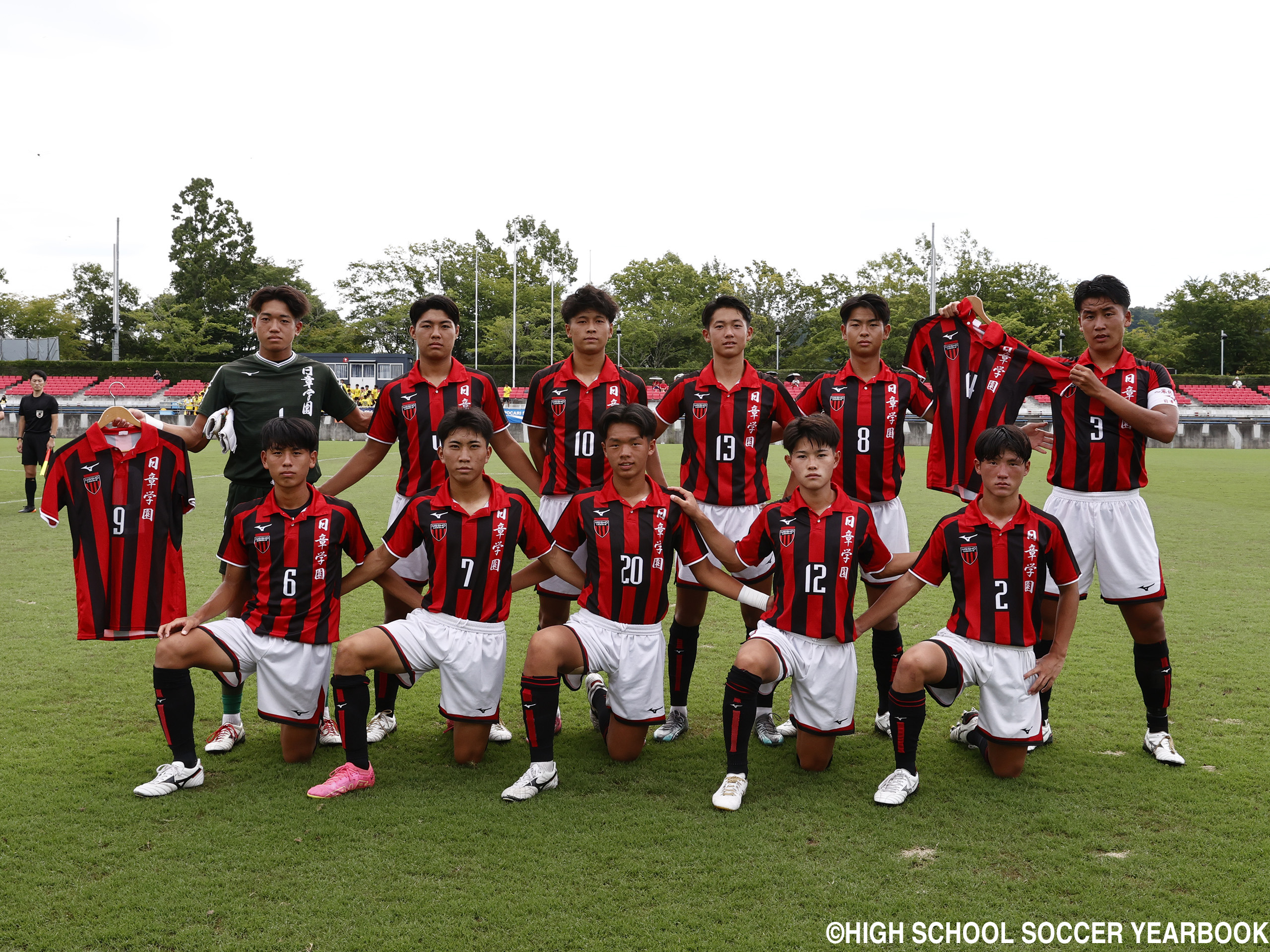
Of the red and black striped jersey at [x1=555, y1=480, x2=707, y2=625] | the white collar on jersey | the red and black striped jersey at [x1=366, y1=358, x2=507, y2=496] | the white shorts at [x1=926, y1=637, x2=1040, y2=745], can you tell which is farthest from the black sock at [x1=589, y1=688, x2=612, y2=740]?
the white collar on jersey

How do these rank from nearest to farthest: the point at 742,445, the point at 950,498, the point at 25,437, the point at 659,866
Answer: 1. the point at 659,866
2. the point at 742,445
3. the point at 25,437
4. the point at 950,498

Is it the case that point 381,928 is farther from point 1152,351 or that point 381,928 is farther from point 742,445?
point 1152,351

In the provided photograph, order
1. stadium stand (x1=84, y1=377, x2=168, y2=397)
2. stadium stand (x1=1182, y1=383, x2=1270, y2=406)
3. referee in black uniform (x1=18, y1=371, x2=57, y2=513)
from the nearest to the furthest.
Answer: referee in black uniform (x1=18, y1=371, x2=57, y2=513) < stadium stand (x1=1182, y1=383, x2=1270, y2=406) < stadium stand (x1=84, y1=377, x2=168, y2=397)

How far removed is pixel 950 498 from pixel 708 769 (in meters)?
9.95

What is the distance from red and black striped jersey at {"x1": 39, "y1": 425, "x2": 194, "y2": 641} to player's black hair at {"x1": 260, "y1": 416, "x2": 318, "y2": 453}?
495 mm

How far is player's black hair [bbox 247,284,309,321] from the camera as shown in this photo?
4301 millimetres

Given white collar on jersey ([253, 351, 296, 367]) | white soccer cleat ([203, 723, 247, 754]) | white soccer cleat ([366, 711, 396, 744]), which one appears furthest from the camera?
white collar on jersey ([253, 351, 296, 367])

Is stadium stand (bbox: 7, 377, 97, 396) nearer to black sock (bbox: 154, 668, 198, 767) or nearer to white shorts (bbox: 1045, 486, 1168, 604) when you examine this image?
black sock (bbox: 154, 668, 198, 767)

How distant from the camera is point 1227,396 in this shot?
39.4 m

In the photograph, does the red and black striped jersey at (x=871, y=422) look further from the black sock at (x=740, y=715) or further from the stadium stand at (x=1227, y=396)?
the stadium stand at (x=1227, y=396)

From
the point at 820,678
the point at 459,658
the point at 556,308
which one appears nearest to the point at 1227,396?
the point at 556,308

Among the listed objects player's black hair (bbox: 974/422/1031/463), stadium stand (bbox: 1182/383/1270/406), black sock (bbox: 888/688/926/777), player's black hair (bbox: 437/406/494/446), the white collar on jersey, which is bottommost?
black sock (bbox: 888/688/926/777)

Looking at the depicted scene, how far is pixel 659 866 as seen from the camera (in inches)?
120

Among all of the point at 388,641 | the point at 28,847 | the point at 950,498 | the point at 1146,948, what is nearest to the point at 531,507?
the point at 388,641
